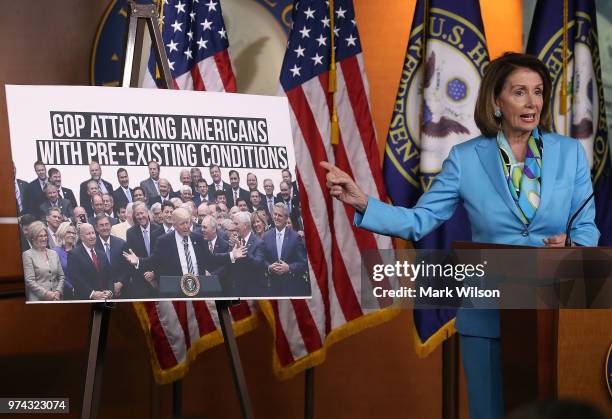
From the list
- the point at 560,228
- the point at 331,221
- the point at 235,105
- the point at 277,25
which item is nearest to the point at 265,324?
the point at 331,221

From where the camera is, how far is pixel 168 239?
2.67 metres

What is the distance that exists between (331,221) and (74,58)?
1.44 metres

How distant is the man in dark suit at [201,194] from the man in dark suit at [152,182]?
129 millimetres

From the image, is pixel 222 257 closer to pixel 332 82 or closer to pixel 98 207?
pixel 98 207

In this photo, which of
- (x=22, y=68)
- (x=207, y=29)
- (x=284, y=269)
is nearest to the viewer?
(x=284, y=269)

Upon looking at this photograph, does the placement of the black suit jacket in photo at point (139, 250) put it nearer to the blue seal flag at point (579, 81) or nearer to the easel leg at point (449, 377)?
the easel leg at point (449, 377)

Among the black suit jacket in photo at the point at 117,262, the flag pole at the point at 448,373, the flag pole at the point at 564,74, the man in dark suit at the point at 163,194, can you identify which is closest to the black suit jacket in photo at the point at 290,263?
the man in dark suit at the point at 163,194

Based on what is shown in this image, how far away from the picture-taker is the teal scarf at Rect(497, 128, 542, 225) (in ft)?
8.55

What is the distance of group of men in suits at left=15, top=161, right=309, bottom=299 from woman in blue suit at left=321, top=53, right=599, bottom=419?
0.85ft

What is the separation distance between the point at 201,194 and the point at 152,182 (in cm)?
16

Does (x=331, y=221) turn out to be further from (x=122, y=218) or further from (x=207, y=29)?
(x=122, y=218)

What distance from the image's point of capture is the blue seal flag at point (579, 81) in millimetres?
3793

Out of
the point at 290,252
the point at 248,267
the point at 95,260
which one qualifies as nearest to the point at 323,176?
the point at 290,252

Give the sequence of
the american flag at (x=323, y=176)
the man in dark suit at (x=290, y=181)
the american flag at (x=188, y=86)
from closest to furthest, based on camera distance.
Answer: the man in dark suit at (x=290, y=181) → the american flag at (x=188, y=86) → the american flag at (x=323, y=176)
